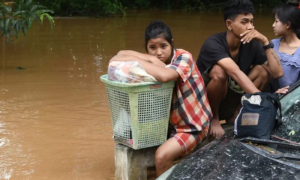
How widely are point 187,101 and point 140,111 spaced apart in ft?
1.41

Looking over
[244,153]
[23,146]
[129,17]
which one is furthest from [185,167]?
[129,17]

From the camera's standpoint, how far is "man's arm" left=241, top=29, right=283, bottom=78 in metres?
3.99

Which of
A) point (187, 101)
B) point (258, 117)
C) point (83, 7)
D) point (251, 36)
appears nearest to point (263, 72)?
point (251, 36)

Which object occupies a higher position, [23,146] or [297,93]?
[297,93]

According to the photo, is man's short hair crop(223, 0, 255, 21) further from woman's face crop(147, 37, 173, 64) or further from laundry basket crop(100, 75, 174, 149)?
laundry basket crop(100, 75, 174, 149)

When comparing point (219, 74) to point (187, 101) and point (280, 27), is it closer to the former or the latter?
point (187, 101)

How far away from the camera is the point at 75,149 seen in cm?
492

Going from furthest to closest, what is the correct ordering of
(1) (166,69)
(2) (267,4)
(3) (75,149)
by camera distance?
(2) (267,4) < (3) (75,149) < (1) (166,69)

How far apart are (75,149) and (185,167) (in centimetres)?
242

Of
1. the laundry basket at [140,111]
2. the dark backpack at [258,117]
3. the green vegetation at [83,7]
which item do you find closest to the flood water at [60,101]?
the laundry basket at [140,111]

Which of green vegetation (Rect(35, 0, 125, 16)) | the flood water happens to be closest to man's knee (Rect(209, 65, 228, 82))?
the flood water

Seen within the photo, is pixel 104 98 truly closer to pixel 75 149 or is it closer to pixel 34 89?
pixel 34 89

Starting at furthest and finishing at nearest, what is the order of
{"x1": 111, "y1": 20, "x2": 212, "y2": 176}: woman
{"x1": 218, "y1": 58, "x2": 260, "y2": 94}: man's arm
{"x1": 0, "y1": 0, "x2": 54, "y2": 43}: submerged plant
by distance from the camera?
1. {"x1": 0, "y1": 0, "x2": 54, "y2": 43}: submerged plant
2. {"x1": 218, "y1": 58, "x2": 260, "y2": 94}: man's arm
3. {"x1": 111, "y1": 20, "x2": 212, "y2": 176}: woman

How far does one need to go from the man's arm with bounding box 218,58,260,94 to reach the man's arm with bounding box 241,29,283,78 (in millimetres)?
230
